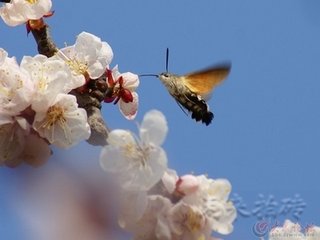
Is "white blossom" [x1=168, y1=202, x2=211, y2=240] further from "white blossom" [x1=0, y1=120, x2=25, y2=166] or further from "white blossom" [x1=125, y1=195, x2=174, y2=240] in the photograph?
"white blossom" [x1=0, y1=120, x2=25, y2=166]

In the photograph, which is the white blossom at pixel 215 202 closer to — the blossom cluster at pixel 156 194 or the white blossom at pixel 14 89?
the blossom cluster at pixel 156 194

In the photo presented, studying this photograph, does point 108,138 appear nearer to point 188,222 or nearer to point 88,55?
point 188,222

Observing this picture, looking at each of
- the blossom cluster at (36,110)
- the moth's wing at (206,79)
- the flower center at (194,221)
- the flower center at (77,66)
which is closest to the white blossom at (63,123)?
the blossom cluster at (36,110)

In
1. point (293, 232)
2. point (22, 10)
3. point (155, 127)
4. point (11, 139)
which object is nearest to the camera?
point (155, 127)

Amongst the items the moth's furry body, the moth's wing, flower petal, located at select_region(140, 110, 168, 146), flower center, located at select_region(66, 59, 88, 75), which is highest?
the moth's wing

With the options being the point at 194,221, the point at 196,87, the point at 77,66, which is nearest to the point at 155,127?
the point at 194,221

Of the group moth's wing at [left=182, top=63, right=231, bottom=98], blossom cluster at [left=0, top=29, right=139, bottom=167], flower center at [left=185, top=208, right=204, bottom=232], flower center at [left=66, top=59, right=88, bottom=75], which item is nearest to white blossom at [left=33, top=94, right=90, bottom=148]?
blossom cluster at [left=0, top=29, right=139, bottom=167]

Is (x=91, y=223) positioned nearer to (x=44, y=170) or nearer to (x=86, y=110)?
(x=44, y=170)
